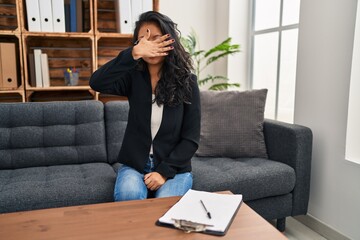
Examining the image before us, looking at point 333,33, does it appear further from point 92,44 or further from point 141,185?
point 92,44

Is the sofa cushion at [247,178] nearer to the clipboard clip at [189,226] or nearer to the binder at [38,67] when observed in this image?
the clipboard clip at [189,226]

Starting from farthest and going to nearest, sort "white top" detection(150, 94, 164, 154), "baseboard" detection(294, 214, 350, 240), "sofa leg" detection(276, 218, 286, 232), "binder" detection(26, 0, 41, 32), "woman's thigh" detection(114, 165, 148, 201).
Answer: "binder" detection(26, 0, 41, 32), "sofa leg" detection(276, 218, 286, 232), "baseboard" detection(294, 214, 350, 240), "white top" detection(150, 94, 164, 154), "woman's thigh" detection(114, 165, 148, 201)

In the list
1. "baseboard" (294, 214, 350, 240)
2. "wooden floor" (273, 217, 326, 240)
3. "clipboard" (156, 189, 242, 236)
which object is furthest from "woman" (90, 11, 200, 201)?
"baseboard" (294, 214, 350, 240)

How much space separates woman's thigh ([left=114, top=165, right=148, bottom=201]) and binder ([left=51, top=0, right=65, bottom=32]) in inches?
63.2

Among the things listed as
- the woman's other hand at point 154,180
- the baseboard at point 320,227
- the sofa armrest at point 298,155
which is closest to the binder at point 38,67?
the woman's other hand at point 154,180

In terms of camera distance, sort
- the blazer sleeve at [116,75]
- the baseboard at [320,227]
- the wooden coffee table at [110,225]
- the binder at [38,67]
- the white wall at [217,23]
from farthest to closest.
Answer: the white wall at [217,23] < the binder at [38,67] < the baseboard at [320,227] < the blazer sleeve at [116,75] < the wooden coffee table at [110,225]

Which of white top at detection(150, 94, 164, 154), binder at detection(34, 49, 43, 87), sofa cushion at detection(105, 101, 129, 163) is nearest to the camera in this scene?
white top at detection(150, 94, 164, 154)

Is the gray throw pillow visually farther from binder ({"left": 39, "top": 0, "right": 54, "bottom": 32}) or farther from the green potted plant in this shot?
binder ({"left": 39, "top": 0, "right": 54, "bottom": 32})

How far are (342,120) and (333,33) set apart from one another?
52 centimetres

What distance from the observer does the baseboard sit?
6.21 feet

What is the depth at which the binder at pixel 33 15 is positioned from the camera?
245 cm

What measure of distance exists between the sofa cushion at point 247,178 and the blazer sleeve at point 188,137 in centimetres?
22

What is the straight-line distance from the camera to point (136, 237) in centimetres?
90

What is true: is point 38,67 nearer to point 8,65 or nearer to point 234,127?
point 8,65
